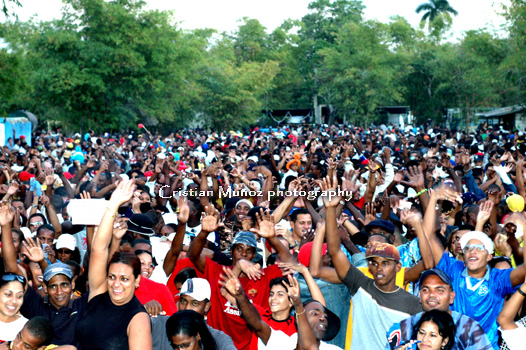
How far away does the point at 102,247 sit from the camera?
13.0 ft

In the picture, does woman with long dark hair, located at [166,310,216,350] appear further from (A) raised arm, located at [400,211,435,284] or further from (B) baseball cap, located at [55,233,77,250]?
(B) baseball cap, located at [55,233,77,250]

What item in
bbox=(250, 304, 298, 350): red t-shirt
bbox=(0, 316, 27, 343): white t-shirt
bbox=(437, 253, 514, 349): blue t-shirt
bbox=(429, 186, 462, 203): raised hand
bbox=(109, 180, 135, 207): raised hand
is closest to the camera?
bbox=(109, 180, 135, 207): raised hand

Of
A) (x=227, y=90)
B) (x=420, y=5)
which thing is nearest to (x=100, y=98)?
(x=227, y=90)

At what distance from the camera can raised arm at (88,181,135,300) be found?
3963 millimetres

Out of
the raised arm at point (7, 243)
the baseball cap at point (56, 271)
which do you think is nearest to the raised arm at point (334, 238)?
the baseball cap at point (56, 271)

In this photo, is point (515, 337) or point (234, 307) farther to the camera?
point (234, 307)

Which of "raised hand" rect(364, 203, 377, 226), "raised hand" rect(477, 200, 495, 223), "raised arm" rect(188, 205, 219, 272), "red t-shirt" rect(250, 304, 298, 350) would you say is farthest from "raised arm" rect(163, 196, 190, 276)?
"raised hand" rect(364, 203, 377, 226)

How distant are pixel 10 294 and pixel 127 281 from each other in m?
1.03

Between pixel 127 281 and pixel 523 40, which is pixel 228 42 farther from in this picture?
pixel 127 281

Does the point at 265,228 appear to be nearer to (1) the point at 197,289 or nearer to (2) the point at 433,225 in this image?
(1) the point at 197,289

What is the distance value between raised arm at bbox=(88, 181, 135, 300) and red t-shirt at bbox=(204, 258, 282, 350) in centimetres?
139

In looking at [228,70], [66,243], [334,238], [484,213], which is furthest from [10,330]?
[228,70]

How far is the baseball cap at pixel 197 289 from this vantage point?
457 centimetres

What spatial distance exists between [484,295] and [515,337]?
1.53 ft
